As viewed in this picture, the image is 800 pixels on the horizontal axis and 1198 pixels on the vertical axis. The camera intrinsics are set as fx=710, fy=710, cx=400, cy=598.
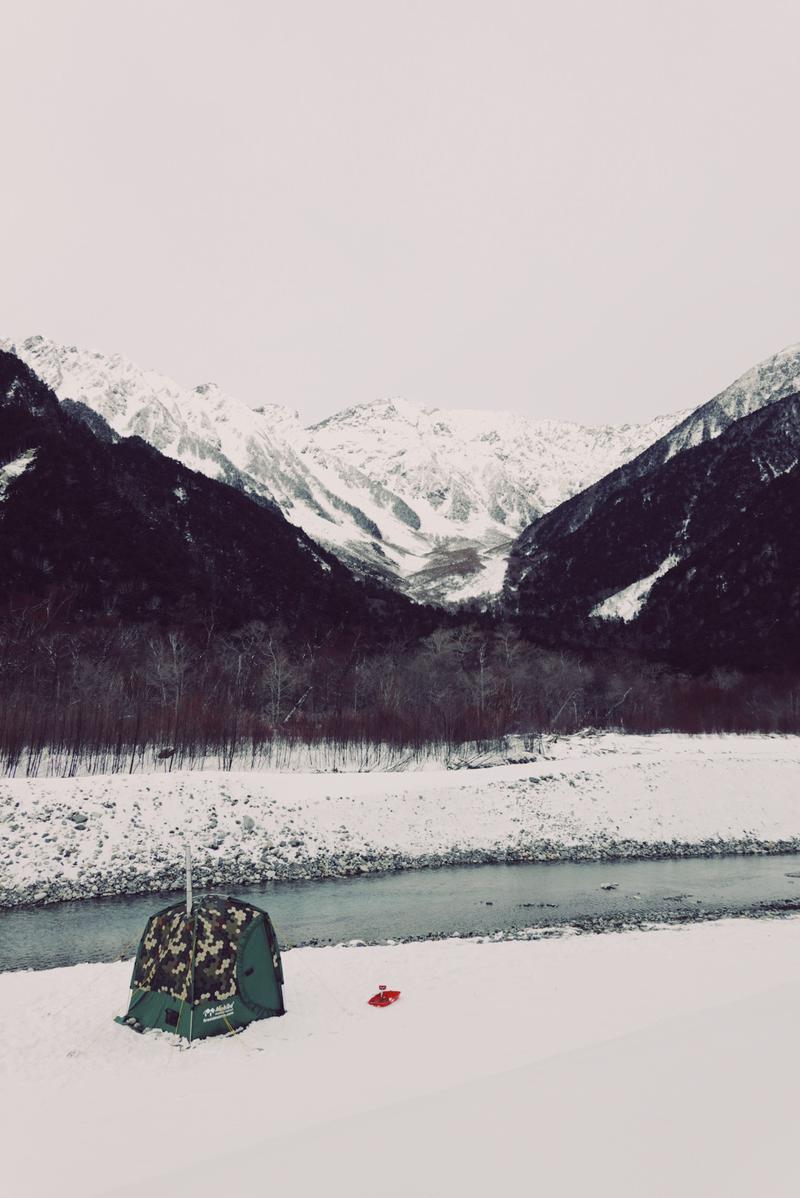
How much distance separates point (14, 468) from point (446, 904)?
101m

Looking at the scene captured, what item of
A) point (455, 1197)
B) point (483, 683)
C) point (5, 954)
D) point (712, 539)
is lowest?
point (5, 954)

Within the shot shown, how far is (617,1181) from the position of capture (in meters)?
6.85

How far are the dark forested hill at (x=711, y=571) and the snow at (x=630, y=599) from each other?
15.3 inches

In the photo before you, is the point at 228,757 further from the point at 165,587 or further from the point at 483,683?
the point at 165,587

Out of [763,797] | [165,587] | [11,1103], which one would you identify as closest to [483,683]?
[763,797]

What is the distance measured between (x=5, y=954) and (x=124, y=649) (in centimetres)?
5515

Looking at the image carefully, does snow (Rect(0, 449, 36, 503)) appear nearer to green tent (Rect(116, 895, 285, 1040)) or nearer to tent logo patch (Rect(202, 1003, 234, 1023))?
green tent (Rect(116, 895, 285, 1040))

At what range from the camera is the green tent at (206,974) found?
1509cm

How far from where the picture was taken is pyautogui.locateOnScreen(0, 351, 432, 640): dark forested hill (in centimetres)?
9244

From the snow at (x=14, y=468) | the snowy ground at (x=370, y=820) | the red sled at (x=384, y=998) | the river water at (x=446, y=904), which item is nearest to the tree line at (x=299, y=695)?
the snowy ground at (x=370, y=820)

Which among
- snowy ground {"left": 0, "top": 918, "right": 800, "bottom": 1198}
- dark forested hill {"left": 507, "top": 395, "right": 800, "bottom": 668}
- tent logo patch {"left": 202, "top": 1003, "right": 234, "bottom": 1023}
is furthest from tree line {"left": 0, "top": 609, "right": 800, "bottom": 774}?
tent logo patch {"left": 202, "top": 1003, "right": 234, "bottom": 1023}

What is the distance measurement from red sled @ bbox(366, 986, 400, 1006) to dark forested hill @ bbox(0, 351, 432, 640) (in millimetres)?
76388

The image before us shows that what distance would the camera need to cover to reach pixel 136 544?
106750 mm

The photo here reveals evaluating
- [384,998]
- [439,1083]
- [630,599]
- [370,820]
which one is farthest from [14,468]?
[630,599]
